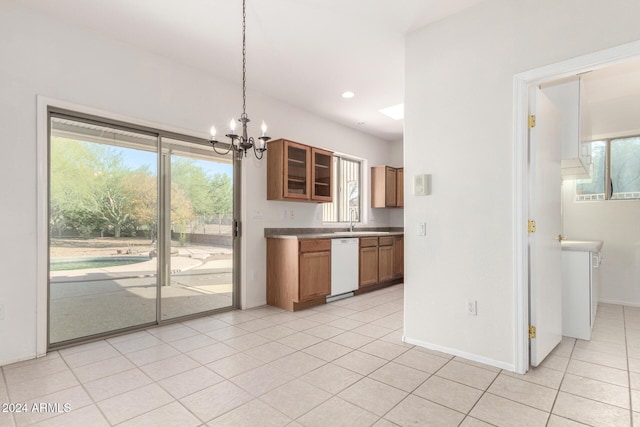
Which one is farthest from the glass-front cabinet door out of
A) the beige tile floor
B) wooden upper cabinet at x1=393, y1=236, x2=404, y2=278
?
wooden upper cabinet at x1=393, y1=236, x2=404, y2=278

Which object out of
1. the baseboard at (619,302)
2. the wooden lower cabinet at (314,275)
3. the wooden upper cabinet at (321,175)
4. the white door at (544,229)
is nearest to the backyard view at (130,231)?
the wooden lower cabinet at (314,275)

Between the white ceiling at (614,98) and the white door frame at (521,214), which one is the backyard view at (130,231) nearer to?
the white door frame at (521,214)

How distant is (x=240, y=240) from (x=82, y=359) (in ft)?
6.53

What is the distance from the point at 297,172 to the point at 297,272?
→ 4.57 feet

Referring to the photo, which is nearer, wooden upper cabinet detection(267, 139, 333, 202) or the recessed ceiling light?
wooden upper cabinet detection(267, 139, 333, 202)

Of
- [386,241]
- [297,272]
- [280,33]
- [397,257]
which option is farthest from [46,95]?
[397,257]

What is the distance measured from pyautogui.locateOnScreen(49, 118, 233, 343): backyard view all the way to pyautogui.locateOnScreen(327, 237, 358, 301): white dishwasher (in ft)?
4.62

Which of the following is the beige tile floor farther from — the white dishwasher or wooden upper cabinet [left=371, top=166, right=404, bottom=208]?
wooden upper cabinet [left=371, top=166, right=404, bottom=208]

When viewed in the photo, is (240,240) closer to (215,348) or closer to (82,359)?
(215,348)

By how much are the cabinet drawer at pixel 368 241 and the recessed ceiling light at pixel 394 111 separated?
1.97 meters

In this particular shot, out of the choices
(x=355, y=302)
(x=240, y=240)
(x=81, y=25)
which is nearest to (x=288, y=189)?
(x=240, y=240)

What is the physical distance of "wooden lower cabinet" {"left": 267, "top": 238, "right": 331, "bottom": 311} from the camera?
411cm

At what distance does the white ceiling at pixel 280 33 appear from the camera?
8.63 feet

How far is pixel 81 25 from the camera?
2910 millimetres
